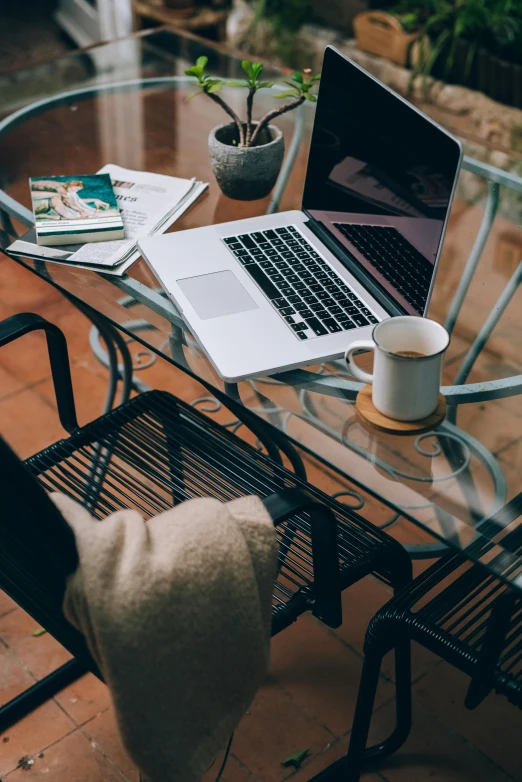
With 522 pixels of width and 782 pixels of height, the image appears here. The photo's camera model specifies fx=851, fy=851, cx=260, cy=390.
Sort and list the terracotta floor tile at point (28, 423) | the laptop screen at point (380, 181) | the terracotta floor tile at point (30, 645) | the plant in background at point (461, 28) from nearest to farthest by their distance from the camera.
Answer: the laptop screen at point (380, 181)
the terracotta floor tile at point (30, 645)
the terracotta floor tile at point (28, 423)
the plant in background at point (461, 28)

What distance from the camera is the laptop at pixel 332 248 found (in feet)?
4.09

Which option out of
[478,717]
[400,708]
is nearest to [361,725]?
[400,708]

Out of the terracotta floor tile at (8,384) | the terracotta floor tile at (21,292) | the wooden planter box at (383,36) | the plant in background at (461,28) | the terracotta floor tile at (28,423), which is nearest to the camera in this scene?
the terracotta floor tile at (28,423)

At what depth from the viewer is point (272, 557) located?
3.53 ft

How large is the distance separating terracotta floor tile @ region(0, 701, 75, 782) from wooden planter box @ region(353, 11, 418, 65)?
9.60 feet

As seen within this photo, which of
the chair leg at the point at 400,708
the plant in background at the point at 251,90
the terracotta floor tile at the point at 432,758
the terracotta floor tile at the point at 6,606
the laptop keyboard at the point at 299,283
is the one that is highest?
the plant in background at the point at 251,90

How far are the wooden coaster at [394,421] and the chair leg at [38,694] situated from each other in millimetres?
806

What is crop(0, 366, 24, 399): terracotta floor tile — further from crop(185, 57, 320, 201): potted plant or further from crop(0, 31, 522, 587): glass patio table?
crop(185, 57, 320, 201): potted plant

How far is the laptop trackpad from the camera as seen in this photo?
1336 mm

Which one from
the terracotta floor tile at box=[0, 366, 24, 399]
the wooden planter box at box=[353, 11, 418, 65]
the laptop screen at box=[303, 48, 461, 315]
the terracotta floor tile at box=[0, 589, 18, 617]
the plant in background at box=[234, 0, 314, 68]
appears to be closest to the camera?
the laptop screen at box=[303, 48, 461, 315]

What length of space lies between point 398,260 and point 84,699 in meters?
1.02

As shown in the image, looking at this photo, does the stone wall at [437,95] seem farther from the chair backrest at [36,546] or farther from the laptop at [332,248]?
the chair backrest at [36,546]

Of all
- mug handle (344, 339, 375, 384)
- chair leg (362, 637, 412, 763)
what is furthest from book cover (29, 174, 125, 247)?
chair leg (362, 637, 412, 763)

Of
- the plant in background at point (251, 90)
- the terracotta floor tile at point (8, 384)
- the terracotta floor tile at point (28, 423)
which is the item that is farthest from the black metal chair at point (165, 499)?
the terracotta floor tile at point (8, 384)
